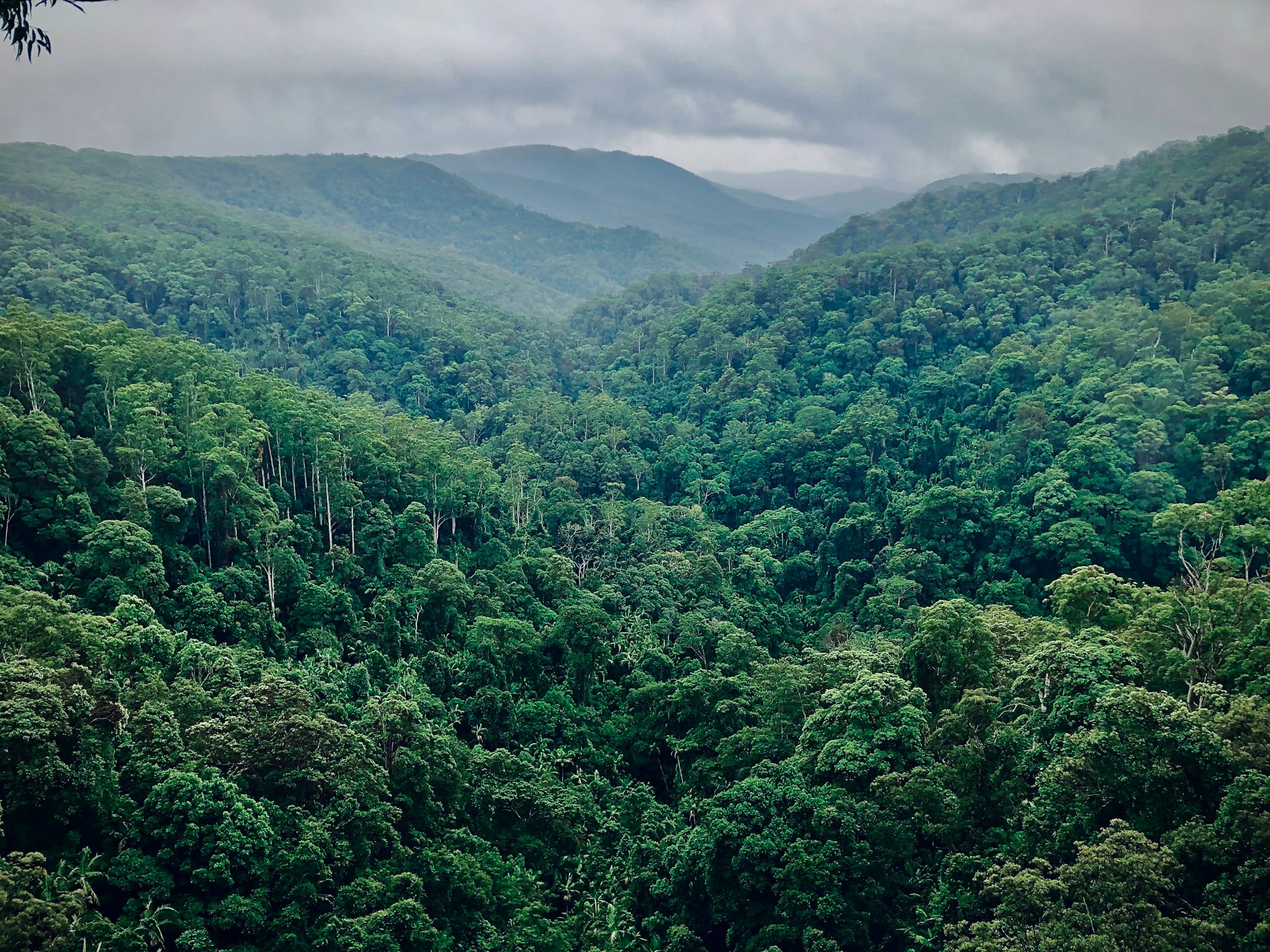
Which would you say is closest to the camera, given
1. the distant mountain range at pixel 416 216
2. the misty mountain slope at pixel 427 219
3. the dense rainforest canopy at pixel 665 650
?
the dense rainforest canopy at pixel 665 650

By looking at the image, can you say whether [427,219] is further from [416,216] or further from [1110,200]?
[1110,200]

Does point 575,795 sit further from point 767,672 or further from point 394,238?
point 394,238

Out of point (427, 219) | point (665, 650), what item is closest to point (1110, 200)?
point (665, 650)

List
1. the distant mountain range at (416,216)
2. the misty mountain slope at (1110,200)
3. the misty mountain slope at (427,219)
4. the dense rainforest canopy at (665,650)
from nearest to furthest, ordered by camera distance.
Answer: the dense rainforest canopy at (665,650) → the misty mountain slope at (1110,200) → the distant mountain range at (416,216) → the misty mountain slope at (427,219)

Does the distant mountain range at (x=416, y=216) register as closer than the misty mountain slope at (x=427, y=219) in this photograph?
Yes

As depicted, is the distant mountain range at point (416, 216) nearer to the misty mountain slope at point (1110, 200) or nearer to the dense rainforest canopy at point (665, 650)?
the misty mountain slope at point (1110, 200)

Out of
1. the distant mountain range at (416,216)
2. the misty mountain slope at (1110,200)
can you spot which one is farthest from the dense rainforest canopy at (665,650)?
the distant mountain range at (416,216)

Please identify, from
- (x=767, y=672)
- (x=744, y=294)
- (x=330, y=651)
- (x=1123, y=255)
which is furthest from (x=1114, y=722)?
(x=744, y=294)
